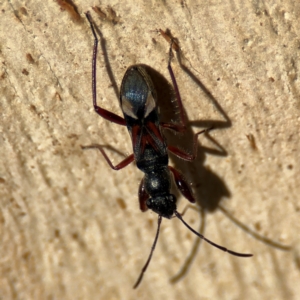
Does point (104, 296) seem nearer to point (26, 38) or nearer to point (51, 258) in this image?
point (51, 258)

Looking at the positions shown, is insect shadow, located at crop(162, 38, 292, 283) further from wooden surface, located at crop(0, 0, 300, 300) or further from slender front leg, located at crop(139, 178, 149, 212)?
slender front leg, located at crop(139, 178, 149, 212)

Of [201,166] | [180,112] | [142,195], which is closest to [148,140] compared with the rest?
[180,112]

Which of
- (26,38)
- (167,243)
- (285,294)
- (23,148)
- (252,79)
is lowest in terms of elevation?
(285,294)

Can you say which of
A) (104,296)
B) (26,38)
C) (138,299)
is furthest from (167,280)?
(26,38)

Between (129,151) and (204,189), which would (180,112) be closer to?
(129,151)

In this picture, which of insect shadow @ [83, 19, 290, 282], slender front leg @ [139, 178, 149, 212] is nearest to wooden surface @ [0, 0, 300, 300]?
insect shadow @ [83, 19, 290, 282]

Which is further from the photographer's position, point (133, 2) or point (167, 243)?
point (167, 243)

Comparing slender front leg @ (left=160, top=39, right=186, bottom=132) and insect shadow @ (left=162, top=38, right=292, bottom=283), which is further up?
slender front leg @ (left=160, top=39, right=186, bottom=132)
